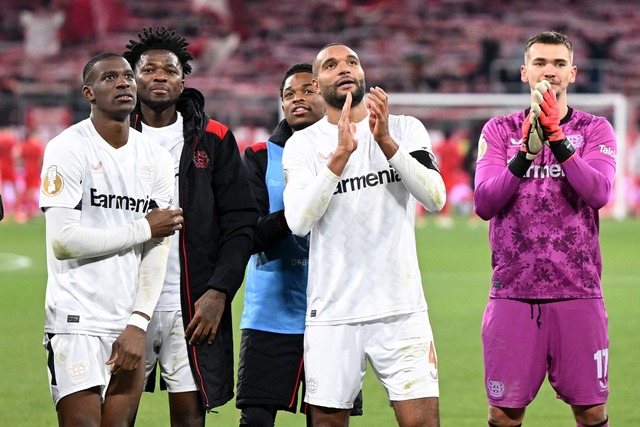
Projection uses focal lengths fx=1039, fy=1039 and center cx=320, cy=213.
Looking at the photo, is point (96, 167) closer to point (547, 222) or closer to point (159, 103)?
point (159, 103)

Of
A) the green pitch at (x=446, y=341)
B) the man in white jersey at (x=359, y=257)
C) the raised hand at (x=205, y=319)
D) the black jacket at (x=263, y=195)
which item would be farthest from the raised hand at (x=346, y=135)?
the green pitch at (x=446, y=341)

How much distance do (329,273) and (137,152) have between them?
38.0 inches

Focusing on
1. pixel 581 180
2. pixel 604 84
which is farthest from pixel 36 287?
pixel 604 84

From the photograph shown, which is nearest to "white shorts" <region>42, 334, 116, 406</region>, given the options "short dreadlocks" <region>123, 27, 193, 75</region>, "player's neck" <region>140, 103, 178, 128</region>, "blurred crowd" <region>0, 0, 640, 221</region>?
"player's neck" <region>140, 103, 178, 128</region>

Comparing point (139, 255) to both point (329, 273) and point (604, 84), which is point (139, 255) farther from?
point (604, 84)

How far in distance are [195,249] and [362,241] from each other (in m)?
0.80

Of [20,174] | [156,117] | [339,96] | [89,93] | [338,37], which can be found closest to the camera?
[89,93]

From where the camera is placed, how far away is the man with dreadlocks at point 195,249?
466 centimetres

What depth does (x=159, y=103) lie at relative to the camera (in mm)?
4742

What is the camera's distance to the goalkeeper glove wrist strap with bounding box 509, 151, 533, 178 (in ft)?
14.9

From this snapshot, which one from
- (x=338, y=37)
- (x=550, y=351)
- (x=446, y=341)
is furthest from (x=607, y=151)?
(x=338, y=37)

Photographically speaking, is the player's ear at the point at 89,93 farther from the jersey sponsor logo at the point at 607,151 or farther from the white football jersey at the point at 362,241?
the jersey sponsor logo at the point at 607,151

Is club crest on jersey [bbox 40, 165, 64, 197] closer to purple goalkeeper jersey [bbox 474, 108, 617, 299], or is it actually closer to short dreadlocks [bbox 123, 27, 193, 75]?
short dreadlocks [bbox 123, 27, 193, 75]

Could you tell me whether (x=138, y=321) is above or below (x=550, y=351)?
above
